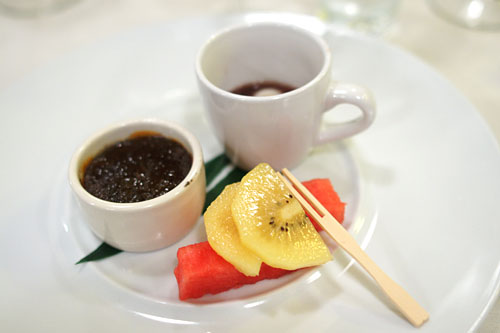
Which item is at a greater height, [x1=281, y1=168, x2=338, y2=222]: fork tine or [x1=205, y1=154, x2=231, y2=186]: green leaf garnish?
[x1=281, y1=168, x2=338, y2=222]: fork tine

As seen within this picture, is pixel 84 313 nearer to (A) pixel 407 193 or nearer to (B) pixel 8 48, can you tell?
(A) pixel 407 193

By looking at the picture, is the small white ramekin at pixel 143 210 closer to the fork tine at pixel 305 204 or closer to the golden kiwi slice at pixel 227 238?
the golden kiwi slice at pixel 227 238

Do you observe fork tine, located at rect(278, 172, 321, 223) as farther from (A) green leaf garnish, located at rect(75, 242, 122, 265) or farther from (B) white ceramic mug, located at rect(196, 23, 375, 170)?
(A) green leaf garnish, located at rect(75, 242, 122, 265)

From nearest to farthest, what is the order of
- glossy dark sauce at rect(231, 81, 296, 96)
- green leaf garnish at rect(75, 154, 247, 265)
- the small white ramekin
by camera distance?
the small white ramekin → green leaf garnish at rect(75, 154, 247, 265) → glossy dark sauce at rect(231, 81, 296, 96)

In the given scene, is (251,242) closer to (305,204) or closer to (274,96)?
(305,204)

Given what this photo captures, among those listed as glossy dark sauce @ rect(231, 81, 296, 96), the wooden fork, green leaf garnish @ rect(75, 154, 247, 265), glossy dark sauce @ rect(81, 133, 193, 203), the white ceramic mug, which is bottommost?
green leaf garnish @ rect(75, 154, 247, 265)

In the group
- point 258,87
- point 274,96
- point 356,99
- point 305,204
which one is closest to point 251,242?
point 305,204

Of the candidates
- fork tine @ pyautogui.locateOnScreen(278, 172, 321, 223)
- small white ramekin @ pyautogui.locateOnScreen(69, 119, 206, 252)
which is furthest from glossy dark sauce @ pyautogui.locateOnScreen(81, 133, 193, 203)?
fork tine @ pyautogui.locateOnScreen(278, 172, 321, 223)
